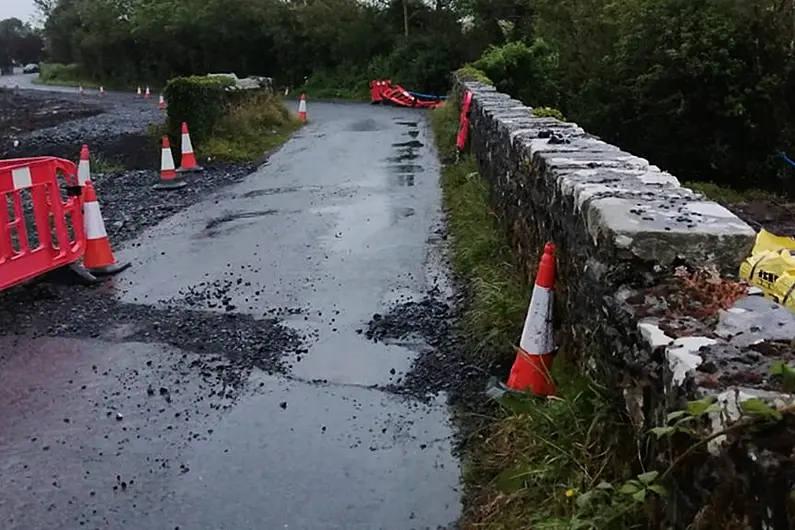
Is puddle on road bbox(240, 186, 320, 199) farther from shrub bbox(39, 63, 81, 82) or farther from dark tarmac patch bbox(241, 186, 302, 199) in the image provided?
shrub bbox(39, 63, 81, 82)

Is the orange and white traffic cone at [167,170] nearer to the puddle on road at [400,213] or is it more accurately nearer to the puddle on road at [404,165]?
the puddle on road at [404,165]

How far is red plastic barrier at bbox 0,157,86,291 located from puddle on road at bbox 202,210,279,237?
1.77m

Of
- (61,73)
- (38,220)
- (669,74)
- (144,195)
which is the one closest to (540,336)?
(38,220)

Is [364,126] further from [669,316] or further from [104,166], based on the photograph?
[669,316]

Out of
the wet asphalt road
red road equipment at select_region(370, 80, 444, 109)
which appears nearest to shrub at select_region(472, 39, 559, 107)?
red road equipment at select_region(370, 80, 444, 109)

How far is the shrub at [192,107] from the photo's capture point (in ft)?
55.2

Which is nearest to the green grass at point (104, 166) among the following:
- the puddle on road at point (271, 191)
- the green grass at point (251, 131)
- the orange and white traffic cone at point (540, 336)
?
the green grass at point (251, 131)

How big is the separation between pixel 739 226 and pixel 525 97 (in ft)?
57.2

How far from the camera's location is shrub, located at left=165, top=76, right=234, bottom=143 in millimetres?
16828

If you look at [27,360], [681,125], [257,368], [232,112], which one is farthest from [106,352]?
[681,125]

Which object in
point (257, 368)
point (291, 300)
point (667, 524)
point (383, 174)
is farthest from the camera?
point (383, 174)

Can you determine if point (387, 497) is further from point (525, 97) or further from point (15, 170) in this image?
point (525, 97)

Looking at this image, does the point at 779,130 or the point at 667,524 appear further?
the point at 779,130

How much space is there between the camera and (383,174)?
45.4ft
